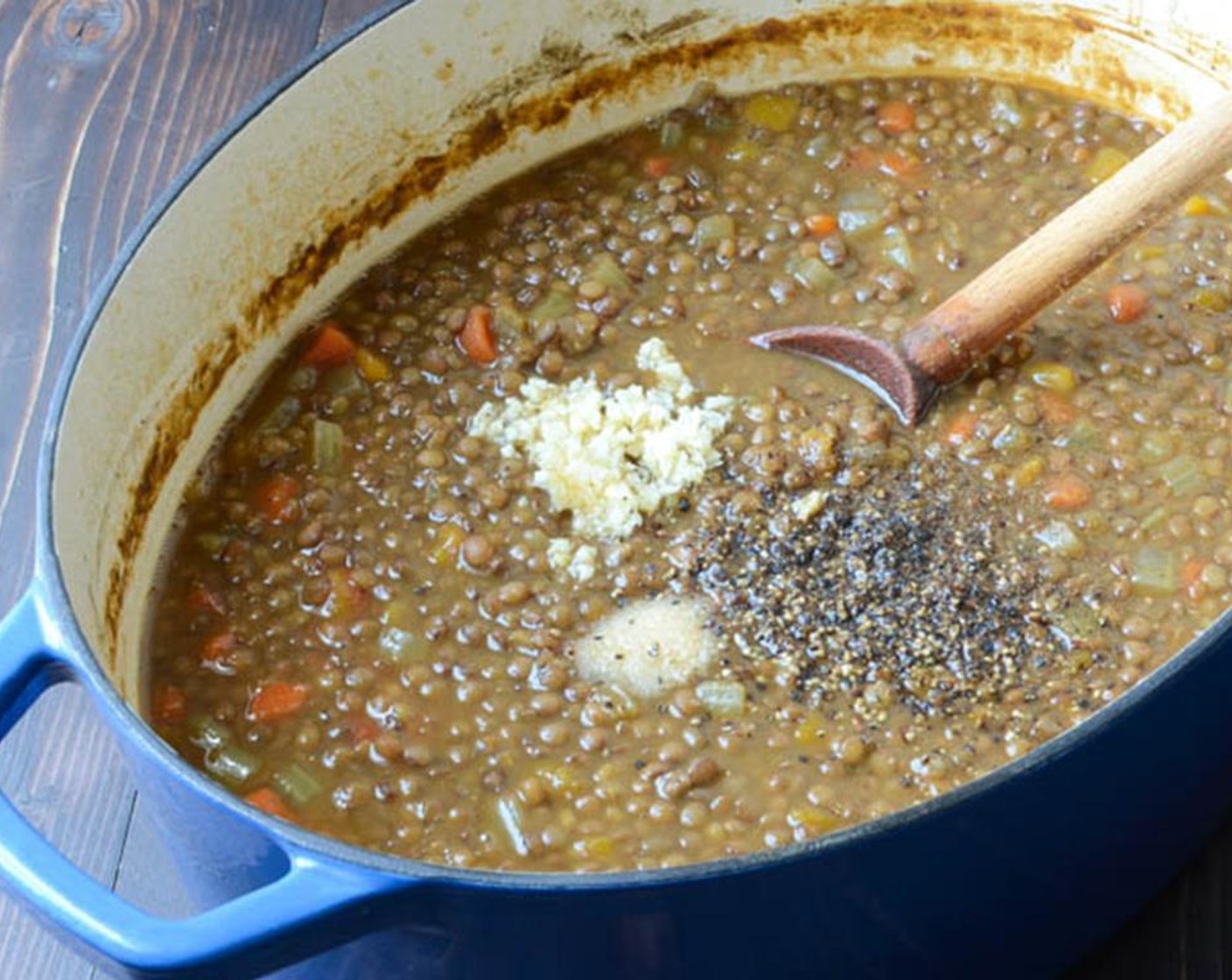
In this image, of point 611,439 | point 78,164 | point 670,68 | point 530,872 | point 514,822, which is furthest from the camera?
point 78,164

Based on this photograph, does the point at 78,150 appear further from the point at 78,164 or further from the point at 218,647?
the point at 218,647

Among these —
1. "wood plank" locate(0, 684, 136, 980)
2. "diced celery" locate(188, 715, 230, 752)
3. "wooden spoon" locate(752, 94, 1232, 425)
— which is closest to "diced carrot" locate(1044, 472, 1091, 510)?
"wooden spoon" locate(752, 94, 1232, 425)

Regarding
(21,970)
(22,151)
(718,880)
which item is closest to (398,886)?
(718,880)

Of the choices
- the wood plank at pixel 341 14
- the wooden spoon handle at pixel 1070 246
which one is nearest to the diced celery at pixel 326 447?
the wooden spoon handle at pixel 1070 246

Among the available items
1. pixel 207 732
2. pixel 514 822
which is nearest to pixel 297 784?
pixel 207 732

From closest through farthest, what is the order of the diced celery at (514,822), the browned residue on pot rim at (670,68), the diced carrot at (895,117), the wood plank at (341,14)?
the diced celery at (514,822) < the browned residue on pot rim at (670,68) < the diced carrot at (895,117) < the wood plank at (341,14)

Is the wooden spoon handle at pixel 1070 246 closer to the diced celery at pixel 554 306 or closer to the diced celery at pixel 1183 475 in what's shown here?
the diced celery at pixel 1183 475
